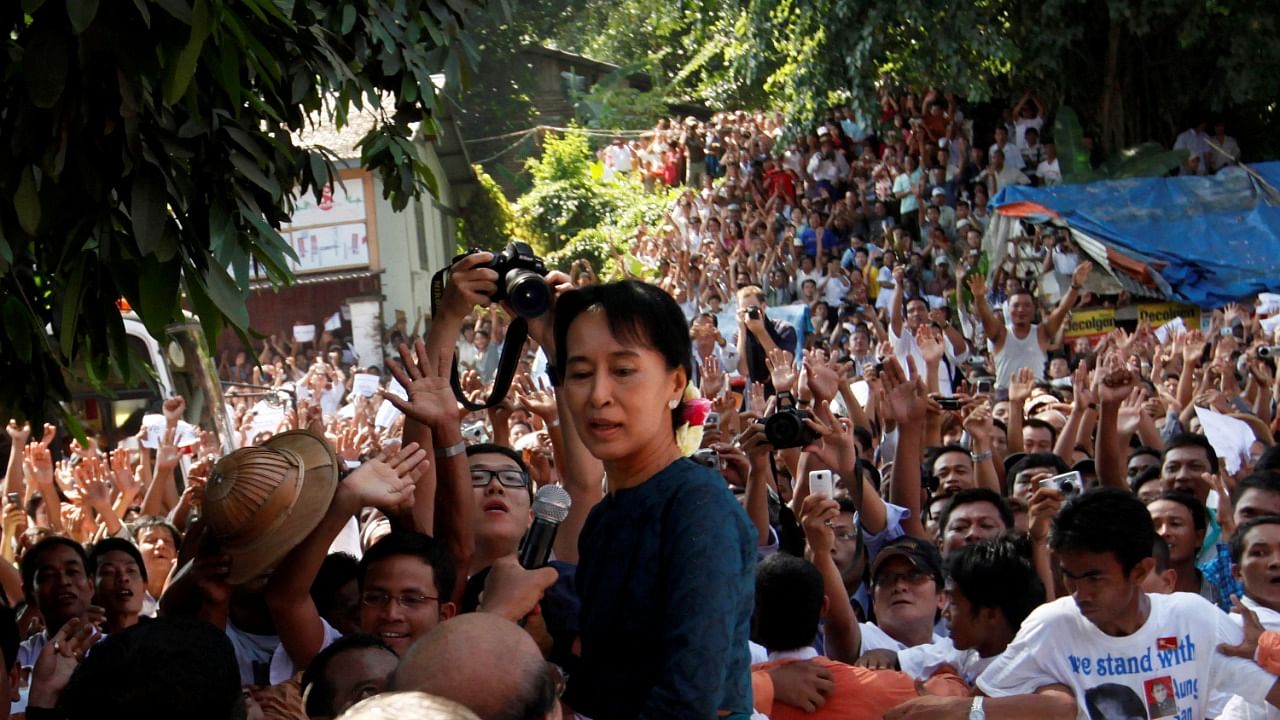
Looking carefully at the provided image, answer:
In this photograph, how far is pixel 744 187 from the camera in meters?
20.9

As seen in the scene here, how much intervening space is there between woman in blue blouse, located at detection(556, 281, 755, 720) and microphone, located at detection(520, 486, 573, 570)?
27cm

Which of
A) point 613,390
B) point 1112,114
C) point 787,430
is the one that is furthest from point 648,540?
point 1112,114

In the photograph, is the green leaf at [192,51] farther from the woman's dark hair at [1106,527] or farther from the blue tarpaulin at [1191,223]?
the blue tarpaulin at [1191,223]

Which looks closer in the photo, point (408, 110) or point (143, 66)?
point (143, 66)

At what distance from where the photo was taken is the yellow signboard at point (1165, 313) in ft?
51.6

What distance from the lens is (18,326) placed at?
4262mm

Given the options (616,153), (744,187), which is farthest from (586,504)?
(616,153)

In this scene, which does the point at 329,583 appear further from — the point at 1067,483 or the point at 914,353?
the point at 914,353

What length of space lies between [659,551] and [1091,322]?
48.0 ft

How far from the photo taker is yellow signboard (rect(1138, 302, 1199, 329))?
51.6ft

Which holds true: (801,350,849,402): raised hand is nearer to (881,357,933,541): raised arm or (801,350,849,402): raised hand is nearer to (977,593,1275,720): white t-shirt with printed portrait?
(881,357,933,541): raised arm

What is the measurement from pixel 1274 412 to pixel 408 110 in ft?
22.7

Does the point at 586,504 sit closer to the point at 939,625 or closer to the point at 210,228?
the point at 210,228

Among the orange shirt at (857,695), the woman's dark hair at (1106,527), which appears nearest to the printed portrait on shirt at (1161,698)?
the woman's dark hair at (1106,527)
